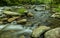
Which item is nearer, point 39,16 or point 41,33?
point 41,33

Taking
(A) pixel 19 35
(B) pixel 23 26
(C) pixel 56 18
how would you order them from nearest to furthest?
(A) pixel 19 35, (B) pixel 23 26, (C) pixel 56 18

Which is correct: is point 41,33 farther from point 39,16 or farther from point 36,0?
point 36,0

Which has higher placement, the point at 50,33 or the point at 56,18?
the point at 50,33

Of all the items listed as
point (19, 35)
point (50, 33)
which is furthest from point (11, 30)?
point (50, 33)

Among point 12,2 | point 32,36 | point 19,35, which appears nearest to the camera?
point 32,36

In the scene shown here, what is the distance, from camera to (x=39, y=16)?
326 inches

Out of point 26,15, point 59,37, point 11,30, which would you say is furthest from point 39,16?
point 59,37

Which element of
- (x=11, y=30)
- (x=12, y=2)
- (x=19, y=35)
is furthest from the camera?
(x=12, y=2)

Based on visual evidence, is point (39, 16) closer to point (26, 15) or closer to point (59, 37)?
point (26, 15)

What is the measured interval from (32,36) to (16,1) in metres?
7.93

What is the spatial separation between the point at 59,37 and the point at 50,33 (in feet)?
1.15

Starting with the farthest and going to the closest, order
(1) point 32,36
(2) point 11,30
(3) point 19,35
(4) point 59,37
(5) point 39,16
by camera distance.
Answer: (5) point 39,16
(2) point 11,30
(3) point 19,35
(1) point 32,36
(4) point 59,37

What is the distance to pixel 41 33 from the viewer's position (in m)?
5.13

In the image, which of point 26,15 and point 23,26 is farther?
point 26,15
